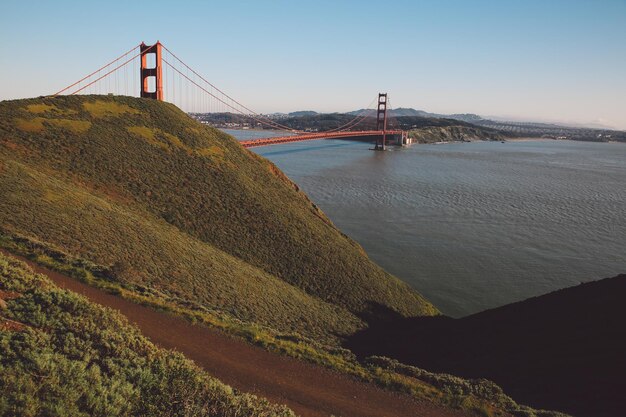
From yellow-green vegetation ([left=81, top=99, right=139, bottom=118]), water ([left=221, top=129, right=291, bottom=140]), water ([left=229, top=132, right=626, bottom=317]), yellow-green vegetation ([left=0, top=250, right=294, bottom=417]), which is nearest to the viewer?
yellow-green vegetation ([left=0, top=250, right=294, bottom=417])

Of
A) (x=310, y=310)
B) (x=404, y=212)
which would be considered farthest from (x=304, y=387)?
(x=404, y=212)

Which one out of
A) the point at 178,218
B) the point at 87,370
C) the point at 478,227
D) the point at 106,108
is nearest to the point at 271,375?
the point at 87,370

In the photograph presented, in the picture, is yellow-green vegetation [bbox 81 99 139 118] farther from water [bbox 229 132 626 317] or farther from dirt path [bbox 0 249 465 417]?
dirt path [bbox 0 249 465 417]

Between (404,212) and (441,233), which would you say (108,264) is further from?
(404,212)

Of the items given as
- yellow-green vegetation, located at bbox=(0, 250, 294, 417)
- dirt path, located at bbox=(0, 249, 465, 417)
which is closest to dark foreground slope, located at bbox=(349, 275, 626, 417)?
dirt path, located at bbox=(0, 249, 465, 417)

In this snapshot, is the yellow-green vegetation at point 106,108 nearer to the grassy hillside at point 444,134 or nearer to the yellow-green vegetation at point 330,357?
the yellow-green vegetation at point 330,357

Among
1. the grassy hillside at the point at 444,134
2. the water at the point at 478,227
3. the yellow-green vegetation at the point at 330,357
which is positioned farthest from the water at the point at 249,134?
the yellow-green vegetation at the point at 330,357
